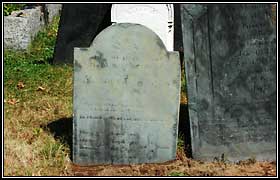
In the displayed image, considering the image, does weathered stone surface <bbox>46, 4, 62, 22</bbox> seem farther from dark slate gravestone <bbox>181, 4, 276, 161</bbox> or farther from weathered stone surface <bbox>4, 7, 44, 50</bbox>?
dark slate gravestone <bbox>181, 4, 276, 161</bbox>

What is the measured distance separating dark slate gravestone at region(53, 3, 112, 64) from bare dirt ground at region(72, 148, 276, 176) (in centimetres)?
370

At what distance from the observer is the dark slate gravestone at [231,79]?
526 centimetres

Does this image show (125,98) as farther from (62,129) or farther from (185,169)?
(62,129)

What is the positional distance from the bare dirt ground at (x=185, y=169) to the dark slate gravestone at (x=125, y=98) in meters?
0.08

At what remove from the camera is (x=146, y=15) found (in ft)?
24.7

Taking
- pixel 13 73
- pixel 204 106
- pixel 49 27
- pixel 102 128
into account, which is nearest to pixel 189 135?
pixel 204 106

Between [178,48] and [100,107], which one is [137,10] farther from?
[100,107]

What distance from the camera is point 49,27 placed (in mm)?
11516

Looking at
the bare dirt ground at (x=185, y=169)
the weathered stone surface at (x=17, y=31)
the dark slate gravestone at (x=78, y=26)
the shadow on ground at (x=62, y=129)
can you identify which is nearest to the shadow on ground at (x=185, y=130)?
the bare dirt ground at (x=185, y=169)

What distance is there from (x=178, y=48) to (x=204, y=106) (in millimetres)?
3599

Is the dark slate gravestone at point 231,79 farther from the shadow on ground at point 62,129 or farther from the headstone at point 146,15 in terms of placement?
the headstone at point 146,15

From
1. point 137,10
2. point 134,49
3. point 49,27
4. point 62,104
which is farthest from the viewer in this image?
point 49,27

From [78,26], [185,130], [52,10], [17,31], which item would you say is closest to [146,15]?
[78,26]

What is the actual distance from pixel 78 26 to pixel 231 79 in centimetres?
399
